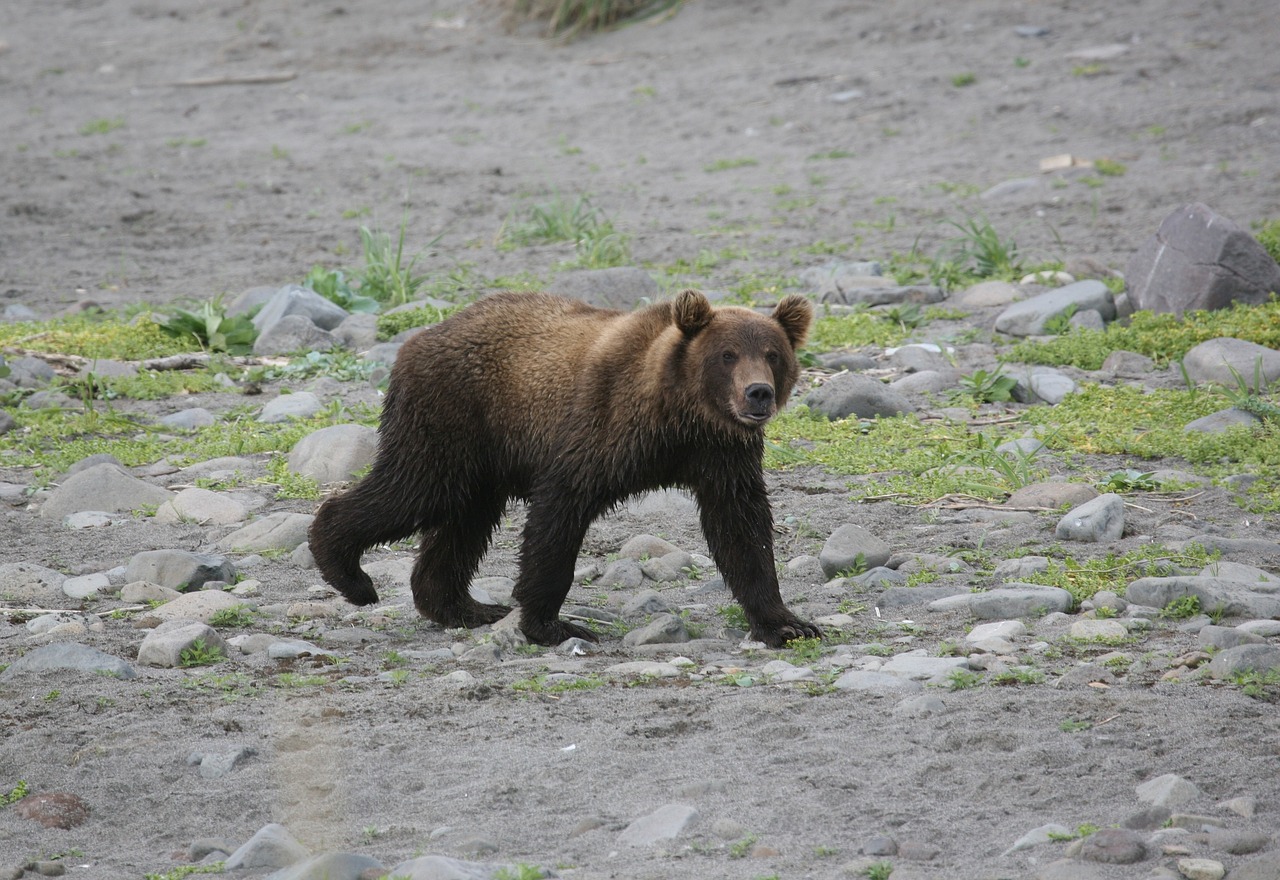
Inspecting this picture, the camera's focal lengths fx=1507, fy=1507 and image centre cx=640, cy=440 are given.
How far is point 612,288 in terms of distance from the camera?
1019 centimetres

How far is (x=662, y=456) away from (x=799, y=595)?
0.88m

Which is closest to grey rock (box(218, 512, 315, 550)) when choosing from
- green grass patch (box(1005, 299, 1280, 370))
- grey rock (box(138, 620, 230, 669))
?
grey rock (box(138, 620, 230, 669))

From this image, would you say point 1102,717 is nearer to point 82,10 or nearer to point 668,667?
point 668,667

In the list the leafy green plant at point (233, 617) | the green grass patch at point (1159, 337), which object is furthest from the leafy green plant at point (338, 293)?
the leafy green plant at point (233, 617)

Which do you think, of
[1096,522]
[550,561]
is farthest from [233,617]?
[1096,522]

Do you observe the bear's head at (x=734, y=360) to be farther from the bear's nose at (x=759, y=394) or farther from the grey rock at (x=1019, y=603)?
the grey rock at (x=1019, y=603)

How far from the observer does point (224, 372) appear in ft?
31.1

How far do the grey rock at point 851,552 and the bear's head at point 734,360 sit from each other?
797 mm

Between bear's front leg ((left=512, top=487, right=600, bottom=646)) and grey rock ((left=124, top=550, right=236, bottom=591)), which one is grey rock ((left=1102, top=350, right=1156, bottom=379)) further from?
grey rock ((left=124, top=550, right=236, bottom=591))

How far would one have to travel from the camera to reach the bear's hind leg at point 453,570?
609 cm

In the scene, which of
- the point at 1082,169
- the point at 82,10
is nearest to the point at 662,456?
the point at 1082,169

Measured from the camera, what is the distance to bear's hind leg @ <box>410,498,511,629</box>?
20.0 feet

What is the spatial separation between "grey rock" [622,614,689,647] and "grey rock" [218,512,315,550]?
1912 millimetres

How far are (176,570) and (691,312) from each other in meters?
2.41
